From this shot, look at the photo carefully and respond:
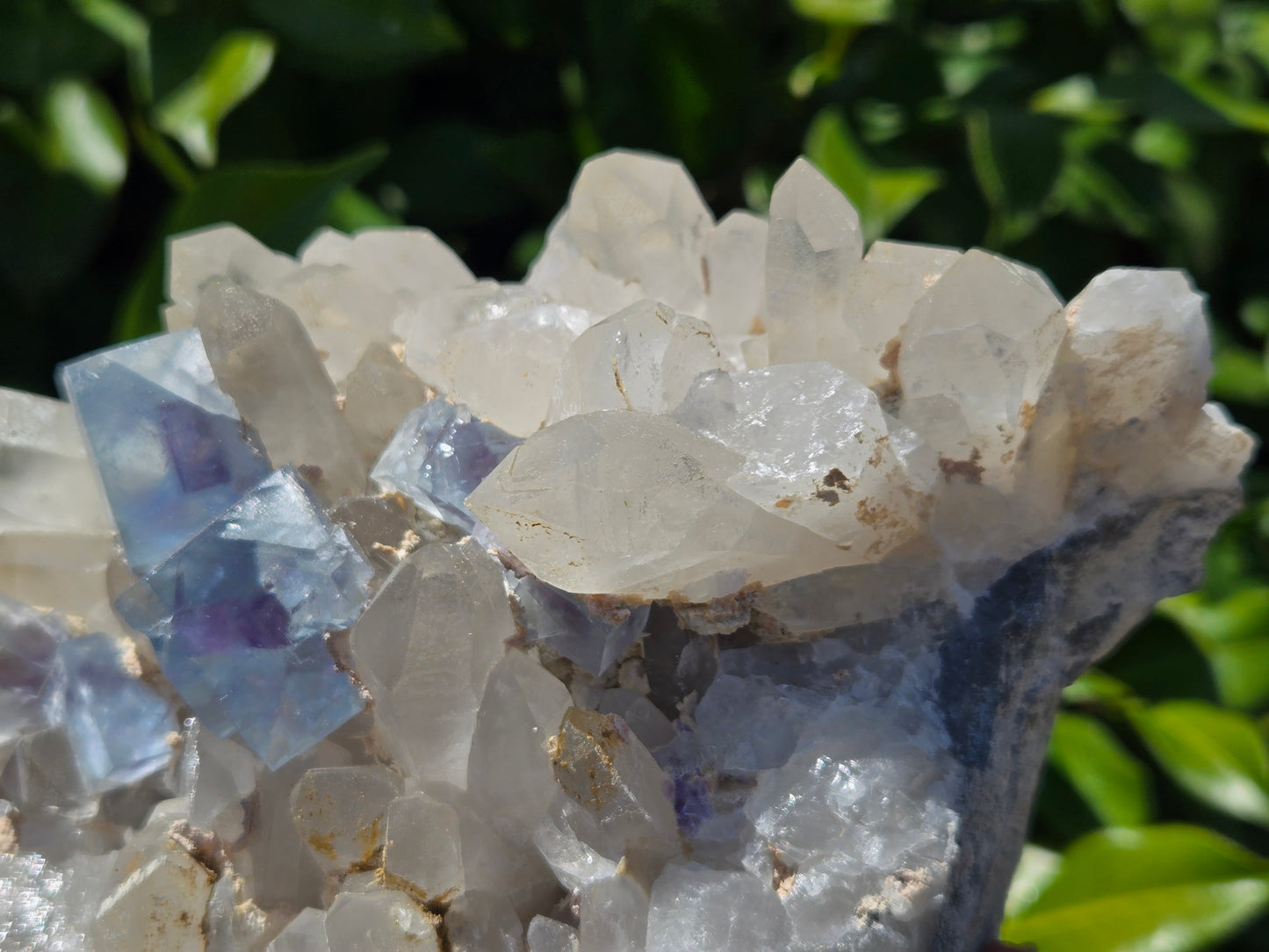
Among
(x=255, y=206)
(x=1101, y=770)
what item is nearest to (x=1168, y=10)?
(x=1101, y=770)

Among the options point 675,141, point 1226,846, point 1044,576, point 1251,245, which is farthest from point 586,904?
point 1251,245

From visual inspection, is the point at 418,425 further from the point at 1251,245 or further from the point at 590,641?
the point at 1251,245

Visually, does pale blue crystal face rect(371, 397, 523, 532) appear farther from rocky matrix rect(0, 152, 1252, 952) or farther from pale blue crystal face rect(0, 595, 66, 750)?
pale blue crystal face rect(0, 595, 66, 750)

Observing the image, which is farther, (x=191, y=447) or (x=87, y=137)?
(x=87, y=137)

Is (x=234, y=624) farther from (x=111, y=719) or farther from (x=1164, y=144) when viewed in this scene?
(x=1164, y=144)

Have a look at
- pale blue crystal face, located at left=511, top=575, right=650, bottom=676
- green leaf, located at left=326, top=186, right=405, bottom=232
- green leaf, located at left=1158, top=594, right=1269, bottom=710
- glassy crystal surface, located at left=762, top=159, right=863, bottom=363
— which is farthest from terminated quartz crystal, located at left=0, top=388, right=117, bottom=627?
green leaf, located at left=1158, top=594, right=1269, bottom=710

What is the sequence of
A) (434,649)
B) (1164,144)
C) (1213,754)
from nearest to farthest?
1. (434,649)
2. (1213,754)
3. (1164,144)

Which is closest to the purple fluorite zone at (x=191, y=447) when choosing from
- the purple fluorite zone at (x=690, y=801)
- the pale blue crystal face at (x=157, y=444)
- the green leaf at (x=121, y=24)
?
the pale blue crystal face at (x=157, y=444)
